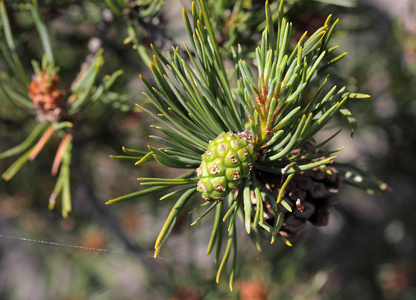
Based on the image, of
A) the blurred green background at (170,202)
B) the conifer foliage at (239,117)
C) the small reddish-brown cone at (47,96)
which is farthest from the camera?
the blurred green background at (170,202)

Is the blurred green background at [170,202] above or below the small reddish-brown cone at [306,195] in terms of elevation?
below

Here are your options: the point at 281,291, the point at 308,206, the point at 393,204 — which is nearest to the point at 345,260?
the point at 393,204

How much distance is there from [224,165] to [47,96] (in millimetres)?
299

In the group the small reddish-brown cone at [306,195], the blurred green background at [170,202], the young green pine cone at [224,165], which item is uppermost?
the young green pine cone at [224,165]

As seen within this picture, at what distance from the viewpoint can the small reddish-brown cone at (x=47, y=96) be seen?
0.54 meters

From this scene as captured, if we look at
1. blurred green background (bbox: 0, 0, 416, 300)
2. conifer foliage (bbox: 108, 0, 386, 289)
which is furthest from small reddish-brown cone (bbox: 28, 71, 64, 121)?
conifer foliage (bbox: 108, 0, 386, 289)

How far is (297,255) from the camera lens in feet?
2.70

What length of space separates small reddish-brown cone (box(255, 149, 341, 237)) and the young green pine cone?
68 mm

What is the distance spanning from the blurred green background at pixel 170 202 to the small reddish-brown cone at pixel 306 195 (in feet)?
0.88

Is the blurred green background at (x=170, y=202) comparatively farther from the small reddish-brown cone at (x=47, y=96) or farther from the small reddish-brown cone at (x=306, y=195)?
the small reddish-brown cone at (x=306, y=195)

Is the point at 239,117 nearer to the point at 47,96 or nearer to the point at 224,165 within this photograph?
the point at 224,165

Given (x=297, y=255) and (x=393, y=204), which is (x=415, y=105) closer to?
(x=393, y=204)

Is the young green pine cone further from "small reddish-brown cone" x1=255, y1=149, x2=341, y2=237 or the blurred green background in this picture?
the blurred green background

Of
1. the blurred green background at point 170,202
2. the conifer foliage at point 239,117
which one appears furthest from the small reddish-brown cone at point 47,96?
the conifer foliage at point 239,117
